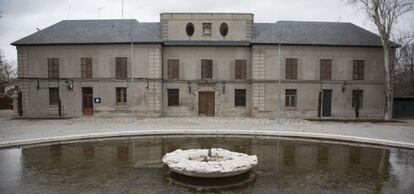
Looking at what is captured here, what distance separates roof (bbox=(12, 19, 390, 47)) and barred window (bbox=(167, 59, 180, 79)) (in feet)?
5.18

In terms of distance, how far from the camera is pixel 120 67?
25.4 meters

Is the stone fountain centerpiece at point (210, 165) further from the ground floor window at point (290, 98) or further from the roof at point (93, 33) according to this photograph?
the ground floor window at point (290, 98)

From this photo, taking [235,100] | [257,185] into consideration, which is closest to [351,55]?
[235,100]

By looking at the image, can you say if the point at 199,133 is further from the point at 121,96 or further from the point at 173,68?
the point at 121,96

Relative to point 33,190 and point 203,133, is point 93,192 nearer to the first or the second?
point 33,190

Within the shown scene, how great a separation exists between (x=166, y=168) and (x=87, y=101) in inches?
748

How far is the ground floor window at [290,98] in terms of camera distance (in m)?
25.9

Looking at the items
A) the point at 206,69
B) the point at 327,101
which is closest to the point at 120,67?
the point at 206,69

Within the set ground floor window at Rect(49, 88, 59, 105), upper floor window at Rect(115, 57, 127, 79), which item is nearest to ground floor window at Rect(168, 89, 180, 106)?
upper floor window at Rect(115, 57, 127, 79)

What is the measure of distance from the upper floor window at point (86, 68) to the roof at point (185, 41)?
161 cm

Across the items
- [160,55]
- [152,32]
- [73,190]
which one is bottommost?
[73,190]

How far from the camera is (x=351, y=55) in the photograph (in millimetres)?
26031

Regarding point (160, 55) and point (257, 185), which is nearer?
point (257, 185)

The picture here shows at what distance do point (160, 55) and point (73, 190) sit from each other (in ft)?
62.0
